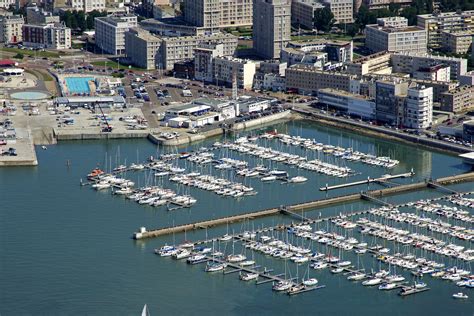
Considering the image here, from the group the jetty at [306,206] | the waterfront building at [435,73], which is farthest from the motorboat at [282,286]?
the waterfront building at [435,73]

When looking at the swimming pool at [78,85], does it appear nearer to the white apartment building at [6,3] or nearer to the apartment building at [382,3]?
the white apartment building at [6,3]

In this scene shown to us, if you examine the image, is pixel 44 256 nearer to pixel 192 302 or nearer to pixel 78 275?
pixel 78 275

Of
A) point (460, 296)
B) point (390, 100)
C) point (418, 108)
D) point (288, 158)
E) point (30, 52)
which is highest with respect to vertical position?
point (30, 52)

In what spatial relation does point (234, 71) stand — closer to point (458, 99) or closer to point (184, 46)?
point (184, 46)

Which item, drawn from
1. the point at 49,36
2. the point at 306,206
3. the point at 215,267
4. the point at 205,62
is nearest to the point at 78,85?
the point at 205,62

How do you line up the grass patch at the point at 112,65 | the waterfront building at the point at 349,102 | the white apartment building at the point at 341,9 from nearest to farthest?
1. the waterfront building at the point at 349,102
2. the grass patch at the point at 112,65
3. the white apartment building at the point at 341,9

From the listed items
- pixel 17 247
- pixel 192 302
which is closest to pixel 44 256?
pixel 17 247
